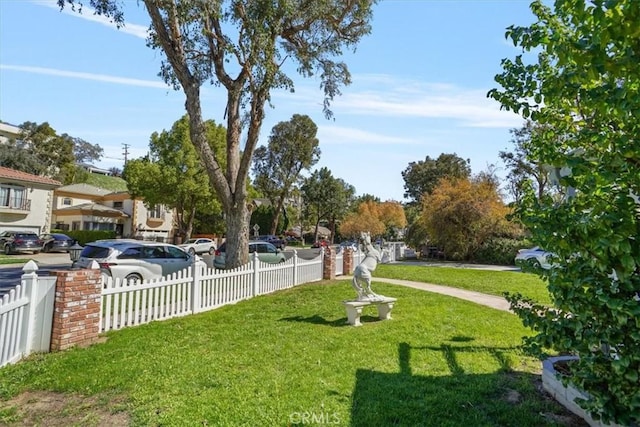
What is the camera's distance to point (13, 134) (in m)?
53.7

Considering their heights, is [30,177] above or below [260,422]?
above

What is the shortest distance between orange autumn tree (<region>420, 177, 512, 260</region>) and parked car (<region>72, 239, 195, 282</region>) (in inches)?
731

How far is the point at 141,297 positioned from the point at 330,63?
10682 mm

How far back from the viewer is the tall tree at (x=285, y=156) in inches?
1889

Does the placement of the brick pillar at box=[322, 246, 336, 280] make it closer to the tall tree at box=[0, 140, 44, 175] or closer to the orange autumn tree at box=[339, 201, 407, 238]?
the orange autumn tree at box=[339, 201, 407, 238]

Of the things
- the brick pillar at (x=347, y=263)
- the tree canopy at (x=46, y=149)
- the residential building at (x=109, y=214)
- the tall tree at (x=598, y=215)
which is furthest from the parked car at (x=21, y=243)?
the tall tree at (x=598, y=215)

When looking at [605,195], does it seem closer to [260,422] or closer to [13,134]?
[260,422]

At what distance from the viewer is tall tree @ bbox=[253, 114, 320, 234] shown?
47969 millimetres

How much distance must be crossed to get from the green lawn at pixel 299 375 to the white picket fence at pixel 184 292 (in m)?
0.41

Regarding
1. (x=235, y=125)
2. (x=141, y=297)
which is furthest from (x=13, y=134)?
(x=141, y=297)

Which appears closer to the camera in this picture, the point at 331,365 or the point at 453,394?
the point at 453,394

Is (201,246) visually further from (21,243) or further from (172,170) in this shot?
(21,243)

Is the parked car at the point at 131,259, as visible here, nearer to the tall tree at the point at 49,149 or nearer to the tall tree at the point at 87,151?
the tall tree at the point at 49,149

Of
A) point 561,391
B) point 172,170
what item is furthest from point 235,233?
point 172,170
